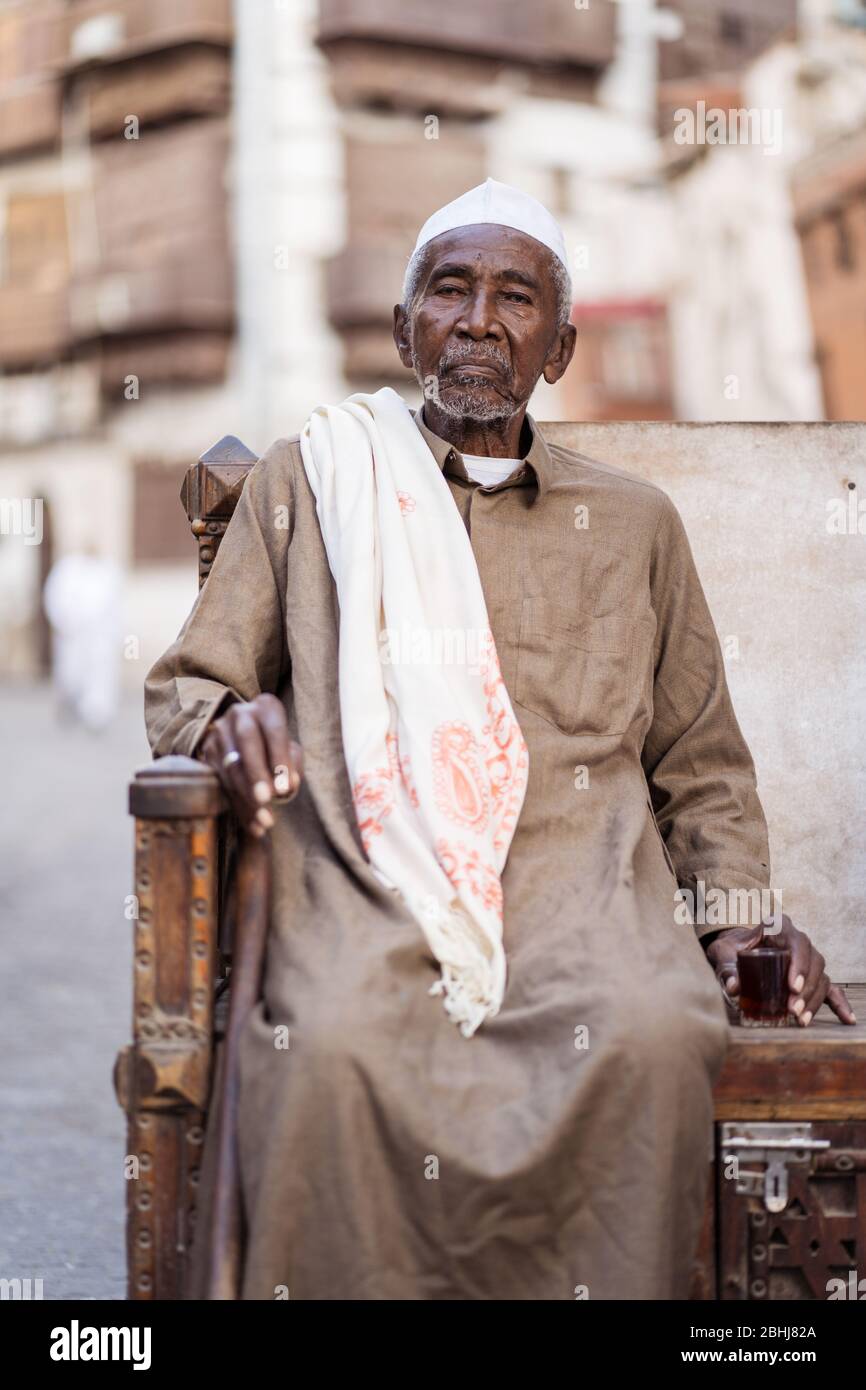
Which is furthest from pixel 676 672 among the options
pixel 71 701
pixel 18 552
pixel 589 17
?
pixel 18 552

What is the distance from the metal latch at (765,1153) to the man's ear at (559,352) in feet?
4.80

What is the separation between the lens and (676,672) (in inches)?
126

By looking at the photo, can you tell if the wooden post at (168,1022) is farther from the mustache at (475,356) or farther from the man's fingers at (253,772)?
the mustache at (475,356)

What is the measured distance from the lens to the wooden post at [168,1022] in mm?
2551

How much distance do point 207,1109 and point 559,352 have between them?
5.35ft

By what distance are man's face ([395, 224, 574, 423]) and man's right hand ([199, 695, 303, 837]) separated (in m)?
0.82

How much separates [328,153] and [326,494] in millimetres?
19250

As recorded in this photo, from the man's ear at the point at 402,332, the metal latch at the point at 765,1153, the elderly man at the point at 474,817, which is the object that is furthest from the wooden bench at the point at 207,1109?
the man's ear at the point at 402,332

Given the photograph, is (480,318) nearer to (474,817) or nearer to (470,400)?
(470,400)

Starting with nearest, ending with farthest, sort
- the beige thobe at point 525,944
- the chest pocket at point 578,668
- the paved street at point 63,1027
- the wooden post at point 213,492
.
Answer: the beige thobe at point 525,944 → the chest pocket at point 578,668 → the wooden post at point 213,492 → the paved street at point 63,1027

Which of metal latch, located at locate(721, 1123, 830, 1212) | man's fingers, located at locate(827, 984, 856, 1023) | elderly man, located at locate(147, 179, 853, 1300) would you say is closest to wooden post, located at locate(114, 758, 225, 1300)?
elderly man, located at locate(147, 179, 853, 1300)

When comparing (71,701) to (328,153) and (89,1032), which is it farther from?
(89,1032)

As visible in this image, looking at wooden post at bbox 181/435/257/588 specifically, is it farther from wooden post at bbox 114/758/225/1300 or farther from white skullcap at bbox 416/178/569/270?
wooden post at bbox 114/758/225/1300

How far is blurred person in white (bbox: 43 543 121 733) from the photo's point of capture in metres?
17.3
